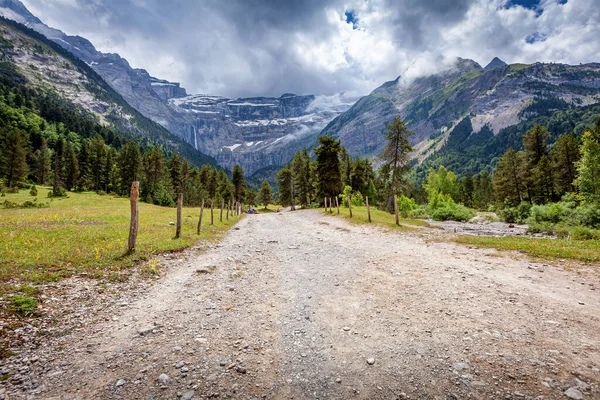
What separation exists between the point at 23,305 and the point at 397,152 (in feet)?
153

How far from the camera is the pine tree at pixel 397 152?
144 feet

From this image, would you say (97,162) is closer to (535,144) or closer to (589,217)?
(589,217)

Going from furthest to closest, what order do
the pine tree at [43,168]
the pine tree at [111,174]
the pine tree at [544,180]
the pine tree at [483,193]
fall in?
the pine tree at [483,193] → the pine tree at [111,174] → the pine tree at [43,168] → the pine tree at [544,180]

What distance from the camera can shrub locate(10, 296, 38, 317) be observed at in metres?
6.44

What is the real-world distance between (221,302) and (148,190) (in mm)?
79611

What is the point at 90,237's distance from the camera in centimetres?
1545

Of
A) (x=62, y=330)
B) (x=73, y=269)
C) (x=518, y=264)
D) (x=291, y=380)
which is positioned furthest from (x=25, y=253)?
(x=518, y=264)

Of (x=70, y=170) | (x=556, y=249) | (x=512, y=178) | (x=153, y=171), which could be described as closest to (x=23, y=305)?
(x=556, y=249)

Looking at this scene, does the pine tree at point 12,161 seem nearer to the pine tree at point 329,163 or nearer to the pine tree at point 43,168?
the pine tree at point 43,168

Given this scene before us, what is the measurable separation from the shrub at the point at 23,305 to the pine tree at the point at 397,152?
4315 cm

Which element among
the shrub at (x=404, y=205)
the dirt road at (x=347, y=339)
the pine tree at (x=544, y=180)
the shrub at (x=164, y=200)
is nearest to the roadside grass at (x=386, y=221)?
the dirt road at (x=347, y=339)

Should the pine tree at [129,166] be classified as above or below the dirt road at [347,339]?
above

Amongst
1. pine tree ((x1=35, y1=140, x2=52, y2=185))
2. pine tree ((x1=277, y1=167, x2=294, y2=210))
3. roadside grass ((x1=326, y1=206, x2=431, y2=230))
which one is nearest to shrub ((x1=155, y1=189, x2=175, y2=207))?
pine tree ((x1=277, y1=167, x2=294, y2=210))

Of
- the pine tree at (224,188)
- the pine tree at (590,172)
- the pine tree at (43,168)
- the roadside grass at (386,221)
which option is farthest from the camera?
the pine tree at (224,188)
